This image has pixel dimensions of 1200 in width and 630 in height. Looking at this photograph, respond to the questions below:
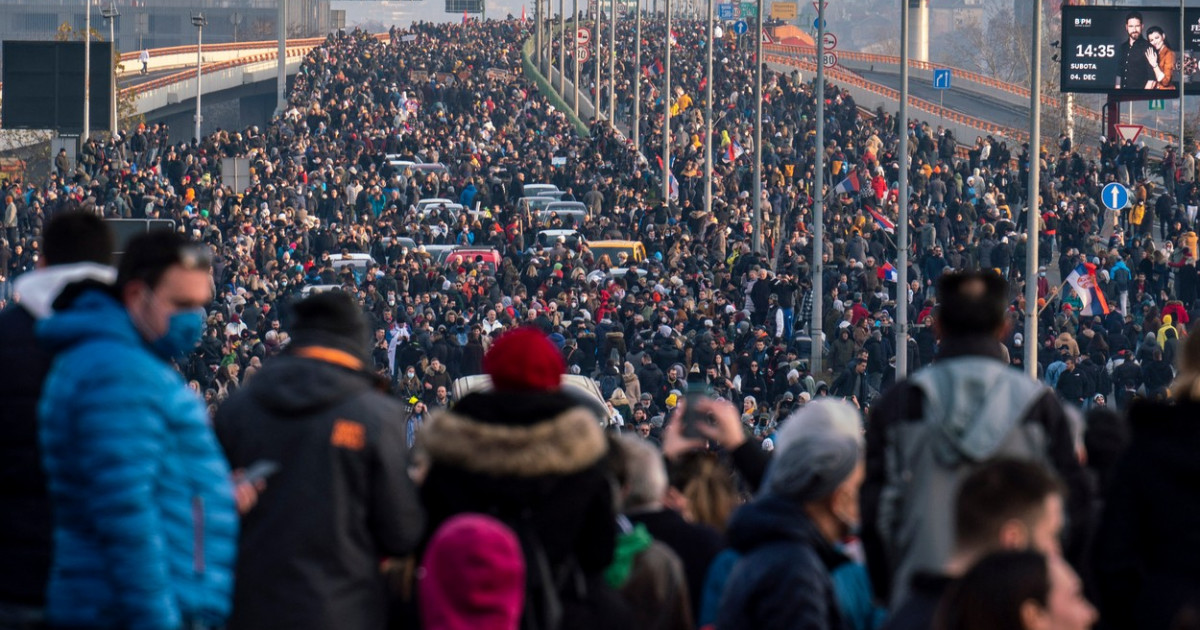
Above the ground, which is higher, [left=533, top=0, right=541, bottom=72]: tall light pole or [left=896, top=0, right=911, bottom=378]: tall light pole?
[left=533, top=0, right=541, bottom=72]: tall light pole

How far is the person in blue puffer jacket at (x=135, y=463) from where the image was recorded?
197 inches

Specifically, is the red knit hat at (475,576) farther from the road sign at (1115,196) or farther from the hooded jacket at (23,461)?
the road sign at (1115,196)

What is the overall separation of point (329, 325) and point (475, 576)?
916 millimetres

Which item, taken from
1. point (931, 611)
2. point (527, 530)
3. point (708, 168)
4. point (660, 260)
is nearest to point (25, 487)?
point (527, 530)

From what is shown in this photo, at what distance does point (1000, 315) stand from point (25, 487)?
2.56 metres

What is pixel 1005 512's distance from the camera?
482 cm

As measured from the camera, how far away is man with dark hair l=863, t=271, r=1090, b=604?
225 inches

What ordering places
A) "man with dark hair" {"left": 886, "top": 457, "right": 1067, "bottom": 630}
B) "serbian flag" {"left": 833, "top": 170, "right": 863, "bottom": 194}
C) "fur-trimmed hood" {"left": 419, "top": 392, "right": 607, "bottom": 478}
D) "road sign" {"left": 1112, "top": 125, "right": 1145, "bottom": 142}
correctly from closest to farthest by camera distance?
"man with dark hair" {"left": 886, "top": 457, "right": 1067, "bottom": 630} < "fur-trimmed hood" {"left": 419, "top": 392, "right": 607, "bottom": 478} < "serbian flag" {"left": 833, "top": 170, "right": 863, "bottom": 194} < "road sign" {"left": 1112, "top": 125, "right": 1145, "bottom": 142}

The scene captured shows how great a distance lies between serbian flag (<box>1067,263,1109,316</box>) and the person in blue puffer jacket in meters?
27.3

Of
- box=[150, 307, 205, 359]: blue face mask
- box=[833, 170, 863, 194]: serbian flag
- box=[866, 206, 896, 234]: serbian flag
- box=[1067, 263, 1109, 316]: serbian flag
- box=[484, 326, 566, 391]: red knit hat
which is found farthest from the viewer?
box=[833, 170, 863, 194]: serbian flag

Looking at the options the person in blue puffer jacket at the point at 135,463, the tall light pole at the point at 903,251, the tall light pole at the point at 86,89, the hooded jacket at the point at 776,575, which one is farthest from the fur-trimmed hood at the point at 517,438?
the tall light pole at the point at 86,89

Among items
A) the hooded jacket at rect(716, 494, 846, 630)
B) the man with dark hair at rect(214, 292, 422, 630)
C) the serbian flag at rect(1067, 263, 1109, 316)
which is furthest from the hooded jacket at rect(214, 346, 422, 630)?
the serbian flag at rect(1067, 263, 1109, 316)

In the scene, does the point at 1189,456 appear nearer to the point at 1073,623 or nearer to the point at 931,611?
the point at 931,611

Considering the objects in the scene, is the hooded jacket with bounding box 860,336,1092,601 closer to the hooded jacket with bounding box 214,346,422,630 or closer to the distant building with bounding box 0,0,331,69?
the hooded jacket with bounding box 214,346,422,630
